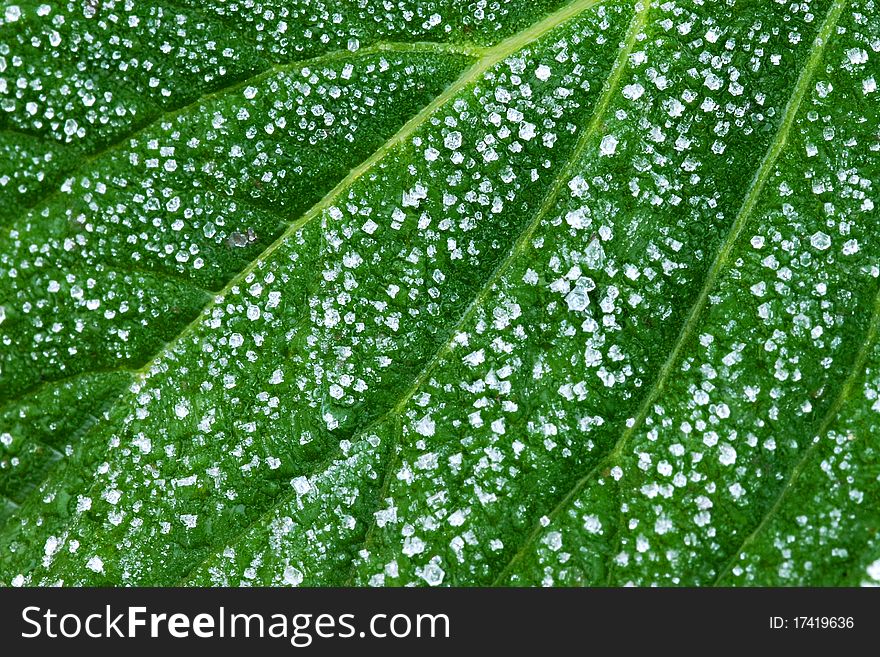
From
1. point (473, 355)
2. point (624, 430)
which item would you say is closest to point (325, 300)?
point (473, 355)

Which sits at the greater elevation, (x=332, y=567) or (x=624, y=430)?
(x=624, y=430)

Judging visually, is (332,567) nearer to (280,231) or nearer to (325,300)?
(325,300)

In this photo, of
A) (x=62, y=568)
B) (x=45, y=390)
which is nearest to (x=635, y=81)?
(x=45, y=390)
